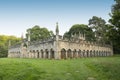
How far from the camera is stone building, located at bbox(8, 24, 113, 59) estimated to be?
34.3 metres

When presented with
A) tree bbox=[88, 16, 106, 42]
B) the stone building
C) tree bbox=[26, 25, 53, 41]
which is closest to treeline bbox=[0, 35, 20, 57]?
tree bbox=[26, 25, 53, 41]

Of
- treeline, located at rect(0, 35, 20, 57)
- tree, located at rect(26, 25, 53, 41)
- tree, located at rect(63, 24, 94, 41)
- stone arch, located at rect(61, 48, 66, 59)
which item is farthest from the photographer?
tree, located at rect(26, 25, 53, 41)

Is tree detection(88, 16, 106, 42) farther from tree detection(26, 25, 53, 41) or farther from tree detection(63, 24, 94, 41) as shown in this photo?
tree detection(26, 25, 53, 41)

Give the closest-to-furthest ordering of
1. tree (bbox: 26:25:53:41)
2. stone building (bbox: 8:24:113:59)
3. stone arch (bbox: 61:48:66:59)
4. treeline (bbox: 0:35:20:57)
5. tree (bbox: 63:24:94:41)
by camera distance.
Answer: stone building (bbox: 8:24:113:59)
stone arch (bbox: 61:48:66:59)
treeline (bbox: 0:35:20:57)
tree (bbox: 63:24:94:41)
tree (bbox: 26:25:53:41)

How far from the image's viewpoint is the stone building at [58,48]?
34312 mm

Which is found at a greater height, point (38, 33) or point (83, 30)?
point (83, 30)

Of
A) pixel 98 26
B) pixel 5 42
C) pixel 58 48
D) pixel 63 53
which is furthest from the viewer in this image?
pixel 5 42

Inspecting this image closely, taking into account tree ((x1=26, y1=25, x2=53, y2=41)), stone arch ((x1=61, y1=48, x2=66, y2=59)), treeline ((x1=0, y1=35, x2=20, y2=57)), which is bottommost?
stone arch ((x1=61, y1=48, x2=66, y2=59))

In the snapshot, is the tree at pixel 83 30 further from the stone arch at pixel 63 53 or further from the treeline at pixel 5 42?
the stone arch at pixel 63 53

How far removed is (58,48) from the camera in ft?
111

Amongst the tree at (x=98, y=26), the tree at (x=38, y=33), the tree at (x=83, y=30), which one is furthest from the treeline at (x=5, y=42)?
the tree at (x=98, y=26)

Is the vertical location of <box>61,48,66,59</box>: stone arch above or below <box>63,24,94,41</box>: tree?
below

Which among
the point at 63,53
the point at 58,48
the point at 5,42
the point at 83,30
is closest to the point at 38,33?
the point at 5,42

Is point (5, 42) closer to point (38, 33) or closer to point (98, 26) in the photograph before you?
point (38, 33)
